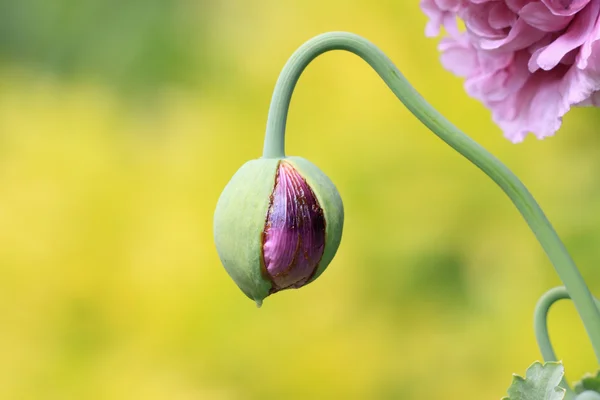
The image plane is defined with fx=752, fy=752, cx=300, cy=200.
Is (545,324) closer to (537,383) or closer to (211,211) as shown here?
(537,383)

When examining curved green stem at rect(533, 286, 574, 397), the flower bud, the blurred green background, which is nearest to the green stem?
curved green stem at rect(533, 286, 574, 397)

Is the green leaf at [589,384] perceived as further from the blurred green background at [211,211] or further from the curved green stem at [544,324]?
the blurred green background at [211,211]

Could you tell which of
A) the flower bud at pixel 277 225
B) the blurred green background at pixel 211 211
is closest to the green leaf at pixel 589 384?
the flower bud at pixel 277 225

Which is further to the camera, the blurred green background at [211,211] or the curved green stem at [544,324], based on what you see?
the blurred green background at [211,211]

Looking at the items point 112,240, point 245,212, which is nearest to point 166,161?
point 112,240

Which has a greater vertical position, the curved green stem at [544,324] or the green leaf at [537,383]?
the curved green stem at [544,324]

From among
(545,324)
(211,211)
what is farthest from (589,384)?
(211,211)

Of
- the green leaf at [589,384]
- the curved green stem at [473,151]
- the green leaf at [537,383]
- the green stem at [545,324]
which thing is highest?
the curved green stem at [473,151]
